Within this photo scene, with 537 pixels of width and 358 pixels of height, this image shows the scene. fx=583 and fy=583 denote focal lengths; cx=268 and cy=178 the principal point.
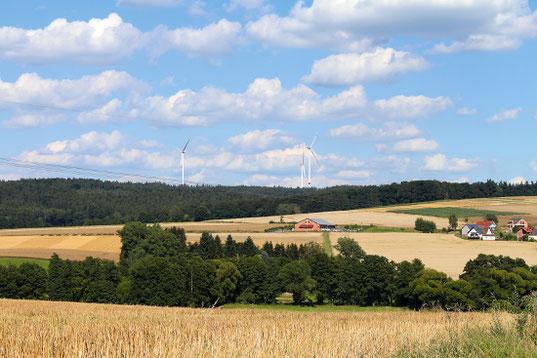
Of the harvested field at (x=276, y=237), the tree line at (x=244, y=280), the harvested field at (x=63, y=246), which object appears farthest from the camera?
the harvested field at (x=276, y=237)

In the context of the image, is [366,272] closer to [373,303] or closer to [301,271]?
[373,303]

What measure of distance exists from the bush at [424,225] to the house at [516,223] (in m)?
19.9

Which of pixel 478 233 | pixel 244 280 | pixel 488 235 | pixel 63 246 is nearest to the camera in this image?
pixel 244 280

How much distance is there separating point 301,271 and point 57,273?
38.3 metres

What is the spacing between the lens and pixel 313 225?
163 metres

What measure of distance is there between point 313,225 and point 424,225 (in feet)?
99.0

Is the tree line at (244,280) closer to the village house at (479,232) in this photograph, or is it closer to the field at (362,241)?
the field at (362,241)

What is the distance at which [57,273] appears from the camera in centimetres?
9150

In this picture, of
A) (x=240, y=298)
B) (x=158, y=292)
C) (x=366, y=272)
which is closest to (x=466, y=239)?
(x=366, y=272)

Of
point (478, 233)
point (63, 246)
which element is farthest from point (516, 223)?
point (63, 246)

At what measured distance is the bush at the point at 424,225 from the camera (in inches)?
5974

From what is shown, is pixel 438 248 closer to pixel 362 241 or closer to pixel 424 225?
pixel 362 241

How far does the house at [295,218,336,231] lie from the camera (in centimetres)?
16238

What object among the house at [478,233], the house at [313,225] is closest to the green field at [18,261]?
the house at [313,225]
